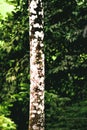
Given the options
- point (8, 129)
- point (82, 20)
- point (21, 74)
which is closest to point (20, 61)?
point (21, 74)

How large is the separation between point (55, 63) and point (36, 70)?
309cm

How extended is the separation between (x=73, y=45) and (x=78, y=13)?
884mm

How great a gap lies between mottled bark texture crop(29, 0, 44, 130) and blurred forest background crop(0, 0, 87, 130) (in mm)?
2184

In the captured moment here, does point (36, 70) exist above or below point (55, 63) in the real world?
below

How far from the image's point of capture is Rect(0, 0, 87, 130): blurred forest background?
9914 millimetres

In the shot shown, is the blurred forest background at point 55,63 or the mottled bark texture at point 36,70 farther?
the blurred forest background at point 55,63

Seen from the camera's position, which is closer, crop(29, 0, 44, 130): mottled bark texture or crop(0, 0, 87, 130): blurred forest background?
crop(29, 0, 44, 130): mottled bark texture

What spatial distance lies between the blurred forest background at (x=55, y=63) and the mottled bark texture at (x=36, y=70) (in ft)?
7.16

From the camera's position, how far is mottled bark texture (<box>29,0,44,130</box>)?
23.7 feet

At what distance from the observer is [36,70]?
7277 mm

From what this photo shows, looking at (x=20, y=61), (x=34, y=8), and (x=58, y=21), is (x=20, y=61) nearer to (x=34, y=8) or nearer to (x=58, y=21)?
(x=58, y=21)

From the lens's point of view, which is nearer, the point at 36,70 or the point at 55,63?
the point at 36,70

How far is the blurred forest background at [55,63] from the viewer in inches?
390

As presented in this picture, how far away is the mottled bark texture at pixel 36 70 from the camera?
7238 mm
